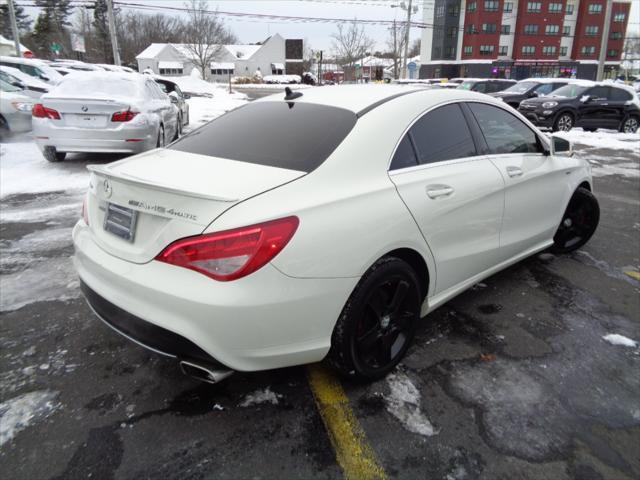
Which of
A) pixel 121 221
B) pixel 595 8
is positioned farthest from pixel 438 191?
pixel 595 8

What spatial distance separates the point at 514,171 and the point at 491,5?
71.5 m

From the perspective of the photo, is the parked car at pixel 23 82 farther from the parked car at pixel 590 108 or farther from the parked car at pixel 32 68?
the parked car at pixel 590 108

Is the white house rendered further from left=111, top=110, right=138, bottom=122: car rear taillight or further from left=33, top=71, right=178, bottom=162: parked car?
left=111, top=110, right=138, bottom=122: car rear taillight

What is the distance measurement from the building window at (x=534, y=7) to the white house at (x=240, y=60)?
3868 cm

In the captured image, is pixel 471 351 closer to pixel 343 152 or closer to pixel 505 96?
pixel 343 152

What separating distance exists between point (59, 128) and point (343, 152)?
6.49 m

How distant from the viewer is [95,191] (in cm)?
254

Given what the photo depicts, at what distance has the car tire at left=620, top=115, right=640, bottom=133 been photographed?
614 inches

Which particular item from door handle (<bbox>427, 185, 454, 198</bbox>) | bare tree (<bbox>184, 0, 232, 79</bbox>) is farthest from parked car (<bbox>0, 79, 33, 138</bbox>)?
bare tree (<bbox>184, 0, 232, 79</bbox>)

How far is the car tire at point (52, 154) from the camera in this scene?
7.77m

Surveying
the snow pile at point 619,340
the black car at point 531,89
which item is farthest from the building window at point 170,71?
the snow pile at point 619,340

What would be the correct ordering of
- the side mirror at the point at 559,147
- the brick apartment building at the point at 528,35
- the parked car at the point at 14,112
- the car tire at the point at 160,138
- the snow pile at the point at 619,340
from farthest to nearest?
the brick apartment building at the point at 528,35 < the parked car at the point at 14,112 < the car tire at the point at 160,138 < the side mirror at the point at 559,147 < the snow pile at the point at 619,340

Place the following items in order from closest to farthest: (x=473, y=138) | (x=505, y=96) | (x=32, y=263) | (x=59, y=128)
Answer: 1. (x=473, y=138)
2. (x=32, y=263)
3. (x=59, y=128)
4. (x=505, y=96)

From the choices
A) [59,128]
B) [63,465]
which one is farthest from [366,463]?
[59,128]
